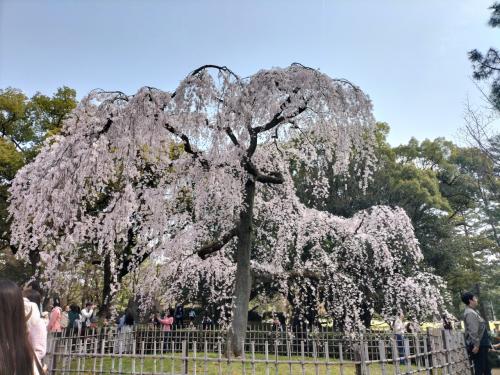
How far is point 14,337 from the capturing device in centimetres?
167

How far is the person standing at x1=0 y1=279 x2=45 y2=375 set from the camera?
1.62 meters

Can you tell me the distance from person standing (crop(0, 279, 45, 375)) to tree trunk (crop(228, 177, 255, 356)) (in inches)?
258

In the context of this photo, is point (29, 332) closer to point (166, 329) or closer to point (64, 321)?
point (166, 329)

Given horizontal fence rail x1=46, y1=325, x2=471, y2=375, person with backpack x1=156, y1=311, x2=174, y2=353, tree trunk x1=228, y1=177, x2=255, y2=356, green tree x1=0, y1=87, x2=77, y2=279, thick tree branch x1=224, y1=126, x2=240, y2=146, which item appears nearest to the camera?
horizontal fence rail x1=46, y1=325, x2=471, y2=375

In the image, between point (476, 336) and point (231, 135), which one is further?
point (231, 135)

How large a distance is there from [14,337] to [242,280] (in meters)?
7.12

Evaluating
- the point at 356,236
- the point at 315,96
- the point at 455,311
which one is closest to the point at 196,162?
the point at 315,96

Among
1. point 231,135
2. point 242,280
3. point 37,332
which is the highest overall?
point 231,135

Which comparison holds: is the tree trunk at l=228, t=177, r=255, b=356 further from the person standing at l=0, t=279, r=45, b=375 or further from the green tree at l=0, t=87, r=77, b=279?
the green tree at l=0, t=87, r=77, b=279

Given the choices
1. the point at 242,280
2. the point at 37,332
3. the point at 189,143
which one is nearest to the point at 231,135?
the point at 189,143

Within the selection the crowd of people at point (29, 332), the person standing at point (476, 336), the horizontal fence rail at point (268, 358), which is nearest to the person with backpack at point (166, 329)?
the crowd of people at point (29, 332)

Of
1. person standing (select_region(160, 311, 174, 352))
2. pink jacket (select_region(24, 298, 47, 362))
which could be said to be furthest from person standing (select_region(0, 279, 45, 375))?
person standing (select_region(160, 311, 174, 352))

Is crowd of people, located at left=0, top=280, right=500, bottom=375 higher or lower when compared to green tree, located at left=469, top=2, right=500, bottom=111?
lower

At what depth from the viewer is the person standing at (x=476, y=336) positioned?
6211 mm
